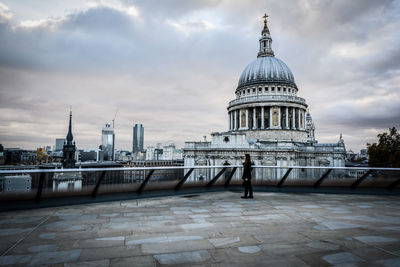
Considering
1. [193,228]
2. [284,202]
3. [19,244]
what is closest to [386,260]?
[193,228]

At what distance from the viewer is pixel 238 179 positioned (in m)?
14.4

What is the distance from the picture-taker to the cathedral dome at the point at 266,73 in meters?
69.4

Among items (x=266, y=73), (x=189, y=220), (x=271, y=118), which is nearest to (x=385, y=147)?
(x=271, y=118)

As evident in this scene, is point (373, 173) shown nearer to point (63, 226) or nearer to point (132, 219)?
point (132, 219)

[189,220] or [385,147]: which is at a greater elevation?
[385,147]

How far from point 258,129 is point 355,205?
54.3 m

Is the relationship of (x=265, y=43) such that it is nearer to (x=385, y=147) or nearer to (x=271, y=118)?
(x=271, y=118)

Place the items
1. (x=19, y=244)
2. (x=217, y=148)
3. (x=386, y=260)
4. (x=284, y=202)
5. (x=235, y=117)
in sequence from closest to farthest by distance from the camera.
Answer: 1. (x=386, y=260)
2. (x=19, y=244)
3. (x=284, y=202)
4. (x=217, y=148)
5. (x=235, y=117)

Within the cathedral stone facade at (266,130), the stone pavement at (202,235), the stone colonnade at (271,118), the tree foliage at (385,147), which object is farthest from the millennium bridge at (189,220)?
the stone colonnade at (271,118)

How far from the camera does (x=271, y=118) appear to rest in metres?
62.9

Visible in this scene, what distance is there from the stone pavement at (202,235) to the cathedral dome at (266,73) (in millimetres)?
63485

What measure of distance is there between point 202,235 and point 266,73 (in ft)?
227

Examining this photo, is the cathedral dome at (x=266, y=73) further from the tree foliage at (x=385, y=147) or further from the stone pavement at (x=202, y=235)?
the stone pavement at (x=202, y=235)

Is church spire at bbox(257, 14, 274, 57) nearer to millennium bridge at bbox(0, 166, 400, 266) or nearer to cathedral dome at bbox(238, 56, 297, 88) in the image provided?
cathedral dome at bbox(238, 56, 297, 88)
